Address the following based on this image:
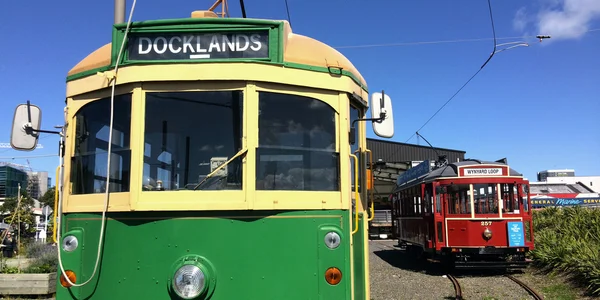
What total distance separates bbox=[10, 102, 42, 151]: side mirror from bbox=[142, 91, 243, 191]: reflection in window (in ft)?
3.95

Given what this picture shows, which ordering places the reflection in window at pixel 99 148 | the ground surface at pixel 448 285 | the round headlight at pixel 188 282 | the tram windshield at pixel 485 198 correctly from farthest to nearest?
the tram windshield at pixel 485 198 < the ground surface at pixel 448 285 < the reflection in window at pixel 99 148 < the round headlight at pixel 188 282

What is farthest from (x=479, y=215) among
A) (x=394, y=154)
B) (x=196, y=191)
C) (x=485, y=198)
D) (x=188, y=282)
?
(x=394, y=154)

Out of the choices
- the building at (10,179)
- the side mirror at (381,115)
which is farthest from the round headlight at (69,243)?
the building at (10,179)

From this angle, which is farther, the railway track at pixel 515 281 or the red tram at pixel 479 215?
the red tram at pixel 479 215

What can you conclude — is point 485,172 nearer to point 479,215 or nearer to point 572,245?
point 479,215

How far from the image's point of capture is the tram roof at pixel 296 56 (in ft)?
11.7

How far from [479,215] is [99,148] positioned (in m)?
10.2

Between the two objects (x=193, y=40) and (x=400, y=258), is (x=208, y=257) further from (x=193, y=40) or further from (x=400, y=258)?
(x=400, y=258)

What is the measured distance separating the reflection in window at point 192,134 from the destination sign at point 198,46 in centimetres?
28

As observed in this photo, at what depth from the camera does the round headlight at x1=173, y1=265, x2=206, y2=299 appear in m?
3.08

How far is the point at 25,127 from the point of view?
12.9 ft

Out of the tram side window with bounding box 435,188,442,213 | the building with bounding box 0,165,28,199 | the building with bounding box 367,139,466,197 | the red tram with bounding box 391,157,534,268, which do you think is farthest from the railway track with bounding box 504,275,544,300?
the building with bounding box 0,165,28,199

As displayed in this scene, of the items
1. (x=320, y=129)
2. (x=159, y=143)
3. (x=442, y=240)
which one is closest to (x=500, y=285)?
(x=442, y=240)

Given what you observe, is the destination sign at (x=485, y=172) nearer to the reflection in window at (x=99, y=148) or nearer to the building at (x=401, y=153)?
the reflection in window at (x=99, y=148)
